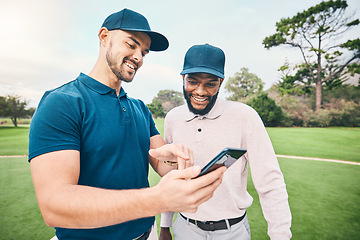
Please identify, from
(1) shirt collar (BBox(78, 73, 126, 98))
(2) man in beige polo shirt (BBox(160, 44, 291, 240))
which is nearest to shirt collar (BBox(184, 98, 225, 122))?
(2) man in beige polo shirt (BBox(160, 44, 291, 240))

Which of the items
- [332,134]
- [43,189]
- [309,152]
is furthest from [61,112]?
[332,134]

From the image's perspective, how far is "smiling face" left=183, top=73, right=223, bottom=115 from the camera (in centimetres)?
215

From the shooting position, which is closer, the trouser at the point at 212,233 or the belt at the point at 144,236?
the belt at the point at 144,236

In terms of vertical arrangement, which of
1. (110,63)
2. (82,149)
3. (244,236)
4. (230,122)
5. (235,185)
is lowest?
(244,236)

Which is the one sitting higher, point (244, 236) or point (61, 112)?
point (61, 112)

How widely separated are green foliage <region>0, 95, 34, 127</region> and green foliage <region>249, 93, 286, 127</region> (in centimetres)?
4306

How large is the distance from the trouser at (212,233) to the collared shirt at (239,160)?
13 cm

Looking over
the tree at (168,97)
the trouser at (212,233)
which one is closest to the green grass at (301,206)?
the trouser at (212,233)

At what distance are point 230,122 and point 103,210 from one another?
1.52 m

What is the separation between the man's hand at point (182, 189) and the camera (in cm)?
106

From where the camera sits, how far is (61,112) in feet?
4.16

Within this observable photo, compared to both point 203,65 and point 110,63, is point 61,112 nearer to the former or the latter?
point 110,63

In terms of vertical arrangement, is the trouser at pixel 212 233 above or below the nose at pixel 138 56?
below

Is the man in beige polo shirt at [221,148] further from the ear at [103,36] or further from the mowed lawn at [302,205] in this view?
the mowed lawn at [302,205]
